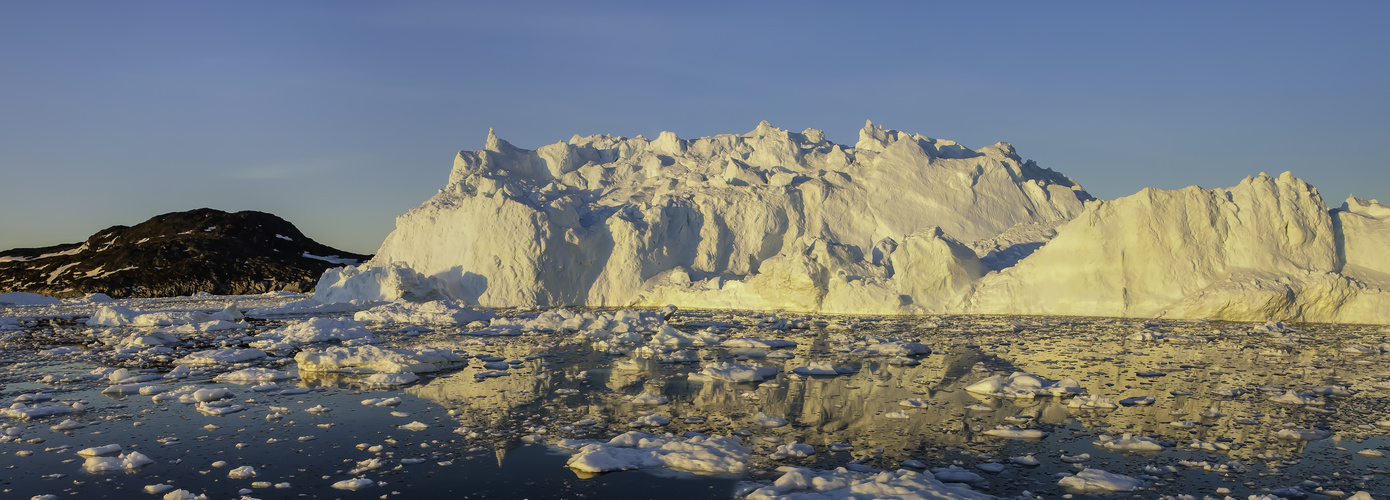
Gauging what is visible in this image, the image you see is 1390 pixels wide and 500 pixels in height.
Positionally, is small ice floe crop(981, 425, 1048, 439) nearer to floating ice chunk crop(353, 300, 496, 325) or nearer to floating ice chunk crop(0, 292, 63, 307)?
floating ice chunk crop(353, 300, 496, 325)

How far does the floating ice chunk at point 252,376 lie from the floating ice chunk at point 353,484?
6423 mm

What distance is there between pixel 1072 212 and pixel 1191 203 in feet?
37.9

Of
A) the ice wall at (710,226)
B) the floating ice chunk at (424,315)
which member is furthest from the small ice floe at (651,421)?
the ice wall at (710,226)

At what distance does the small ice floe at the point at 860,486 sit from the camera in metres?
5.64

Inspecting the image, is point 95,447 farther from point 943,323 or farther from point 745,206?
point 745,206

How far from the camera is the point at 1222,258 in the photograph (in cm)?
2062

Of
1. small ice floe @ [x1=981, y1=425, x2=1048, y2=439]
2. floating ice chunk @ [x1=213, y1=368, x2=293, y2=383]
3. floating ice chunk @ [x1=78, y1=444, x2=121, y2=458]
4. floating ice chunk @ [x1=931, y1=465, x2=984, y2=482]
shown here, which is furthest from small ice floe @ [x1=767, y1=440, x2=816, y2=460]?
floating ice chunk @ [x1=213, y1=368, x2=293, y2=383]

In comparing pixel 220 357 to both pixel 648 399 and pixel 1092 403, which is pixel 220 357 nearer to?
pixel 648 399

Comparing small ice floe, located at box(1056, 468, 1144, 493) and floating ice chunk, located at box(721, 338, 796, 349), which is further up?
floating ice chunk, located at box(721, 338, 796, 349)

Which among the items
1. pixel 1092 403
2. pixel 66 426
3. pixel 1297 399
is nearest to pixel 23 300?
pixel 66 426

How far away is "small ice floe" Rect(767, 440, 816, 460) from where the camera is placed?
701cm

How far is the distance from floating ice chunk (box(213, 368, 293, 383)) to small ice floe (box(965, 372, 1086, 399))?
31.6 feet

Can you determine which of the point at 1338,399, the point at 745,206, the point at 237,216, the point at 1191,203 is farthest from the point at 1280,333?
the point at 237,216

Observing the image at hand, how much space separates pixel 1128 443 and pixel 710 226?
25440 millimetres
